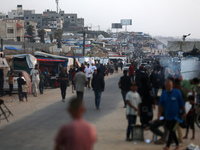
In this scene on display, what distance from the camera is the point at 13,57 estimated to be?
2472cm

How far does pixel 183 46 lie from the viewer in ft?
76.1

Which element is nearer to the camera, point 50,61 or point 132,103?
point 132,103

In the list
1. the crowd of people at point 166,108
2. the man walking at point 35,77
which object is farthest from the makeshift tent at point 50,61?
the crowd of people at point 166,108

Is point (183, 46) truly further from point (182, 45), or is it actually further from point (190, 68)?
point (190, 68)

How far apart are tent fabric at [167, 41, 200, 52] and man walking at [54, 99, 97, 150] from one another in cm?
1913

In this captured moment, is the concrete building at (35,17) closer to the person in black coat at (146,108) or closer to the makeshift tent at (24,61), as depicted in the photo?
the makeshift tent at (24,61)

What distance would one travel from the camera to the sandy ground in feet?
29.5

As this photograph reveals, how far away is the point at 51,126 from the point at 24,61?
14.6m

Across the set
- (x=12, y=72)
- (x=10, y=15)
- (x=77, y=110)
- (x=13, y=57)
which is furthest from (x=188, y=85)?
(x=10, y=15)

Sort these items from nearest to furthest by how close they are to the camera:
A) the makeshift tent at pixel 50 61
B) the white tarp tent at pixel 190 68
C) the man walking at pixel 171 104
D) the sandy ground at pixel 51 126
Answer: the man walking at pixel 171 104, the sandy ground at pixel 51 126, the white tarp tent at pixel 190 68, the makeshift tent at pixel 50 61

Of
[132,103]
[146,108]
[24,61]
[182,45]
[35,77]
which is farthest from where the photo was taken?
[24,61]

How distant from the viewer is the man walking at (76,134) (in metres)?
4.30

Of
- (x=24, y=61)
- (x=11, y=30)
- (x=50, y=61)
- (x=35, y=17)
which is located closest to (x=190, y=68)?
(x=24, y=61)

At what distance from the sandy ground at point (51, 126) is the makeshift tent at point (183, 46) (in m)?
7.14
